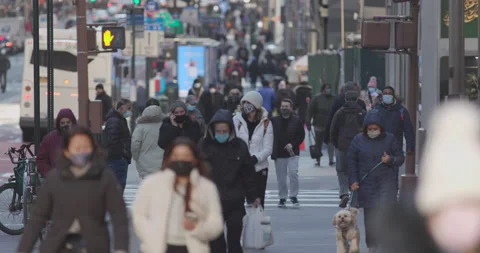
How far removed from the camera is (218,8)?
13138 cm

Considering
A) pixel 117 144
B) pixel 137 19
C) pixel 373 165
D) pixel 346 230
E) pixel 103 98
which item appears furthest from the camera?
pixel 137 19

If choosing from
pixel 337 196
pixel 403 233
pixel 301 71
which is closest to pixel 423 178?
pixel 403 233

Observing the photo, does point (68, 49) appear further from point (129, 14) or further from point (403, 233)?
point (403, 233)

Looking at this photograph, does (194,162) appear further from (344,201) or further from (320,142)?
(320,142)

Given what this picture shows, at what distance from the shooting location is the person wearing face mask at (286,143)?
817 inches

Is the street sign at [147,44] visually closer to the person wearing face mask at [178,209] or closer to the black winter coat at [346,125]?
the black winter coat at [346,125]

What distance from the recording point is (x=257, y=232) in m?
15.0

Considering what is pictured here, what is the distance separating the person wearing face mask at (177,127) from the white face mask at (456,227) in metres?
9.98

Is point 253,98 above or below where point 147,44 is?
below

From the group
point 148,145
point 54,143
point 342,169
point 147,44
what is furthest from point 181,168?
point 147,44

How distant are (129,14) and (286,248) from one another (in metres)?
25.8

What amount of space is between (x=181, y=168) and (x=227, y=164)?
328 cm

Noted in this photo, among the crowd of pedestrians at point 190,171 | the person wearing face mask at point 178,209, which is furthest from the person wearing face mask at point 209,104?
the person wearing face mask at point 178,209

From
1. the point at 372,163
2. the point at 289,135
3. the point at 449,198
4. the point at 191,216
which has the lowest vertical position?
the point at 289,135
